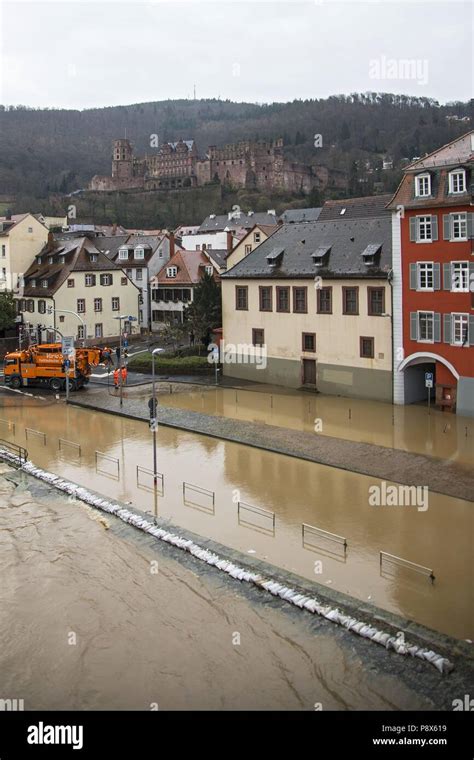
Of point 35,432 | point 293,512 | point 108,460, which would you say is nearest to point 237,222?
point 35,432

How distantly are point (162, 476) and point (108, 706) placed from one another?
1226 cm

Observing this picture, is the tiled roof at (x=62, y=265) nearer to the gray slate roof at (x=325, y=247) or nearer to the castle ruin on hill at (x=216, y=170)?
the gray slate roof at (x=325, y=247)

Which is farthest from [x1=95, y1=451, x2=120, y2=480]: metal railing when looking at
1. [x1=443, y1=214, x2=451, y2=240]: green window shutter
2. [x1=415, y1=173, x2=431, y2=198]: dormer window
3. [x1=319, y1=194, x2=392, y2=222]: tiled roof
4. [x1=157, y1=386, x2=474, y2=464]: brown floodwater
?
[x1=319, y1=194, x2=392, y2=222]: tiled roof

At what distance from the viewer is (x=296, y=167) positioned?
534 feet

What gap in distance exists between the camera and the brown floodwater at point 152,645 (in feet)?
44.9

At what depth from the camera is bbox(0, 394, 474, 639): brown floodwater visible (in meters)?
17.5

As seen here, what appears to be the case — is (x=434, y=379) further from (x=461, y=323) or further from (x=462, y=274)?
(x=462, y=274)

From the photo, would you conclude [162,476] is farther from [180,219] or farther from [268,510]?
[180,219]

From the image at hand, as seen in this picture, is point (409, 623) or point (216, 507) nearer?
point (409, 623)

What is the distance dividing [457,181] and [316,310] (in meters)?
10.4

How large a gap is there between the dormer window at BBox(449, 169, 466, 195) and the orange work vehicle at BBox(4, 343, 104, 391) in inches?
842

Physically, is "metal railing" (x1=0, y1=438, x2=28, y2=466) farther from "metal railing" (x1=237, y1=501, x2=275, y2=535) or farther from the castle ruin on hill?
the castle ruin on hill

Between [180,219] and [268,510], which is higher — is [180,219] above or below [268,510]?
above
